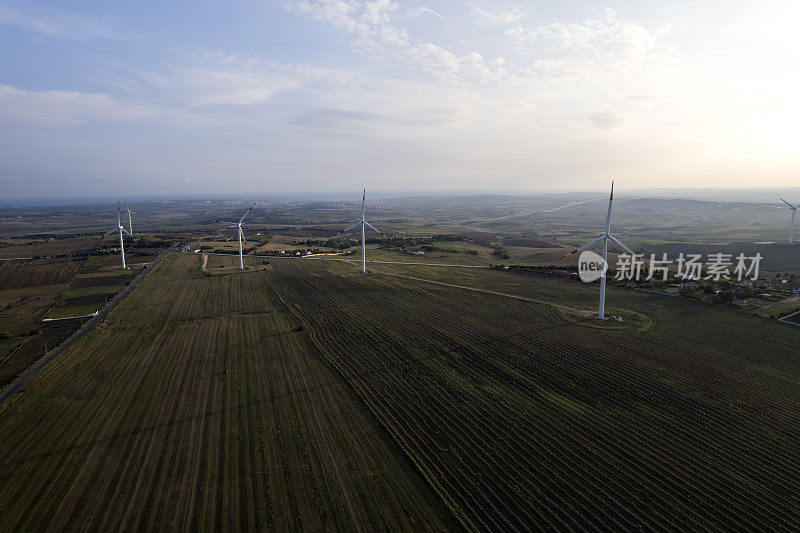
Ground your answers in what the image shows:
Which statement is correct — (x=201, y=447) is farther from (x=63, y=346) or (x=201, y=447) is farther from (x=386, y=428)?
(x=63, y=346)

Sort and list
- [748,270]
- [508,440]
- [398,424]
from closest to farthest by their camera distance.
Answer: [508,440] < [398,424] < [748,270]

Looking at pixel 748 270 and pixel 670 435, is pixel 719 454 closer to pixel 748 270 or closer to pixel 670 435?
pixel 670 435

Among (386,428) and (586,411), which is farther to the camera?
(586,411)

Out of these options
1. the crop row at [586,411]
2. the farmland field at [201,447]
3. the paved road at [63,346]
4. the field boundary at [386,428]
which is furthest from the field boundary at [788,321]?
Answer: the paved road at [63,346]

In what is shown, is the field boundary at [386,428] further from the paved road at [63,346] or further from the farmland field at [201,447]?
the paved road at [63,346]

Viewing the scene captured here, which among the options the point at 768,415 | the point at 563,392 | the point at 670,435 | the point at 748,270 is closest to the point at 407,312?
the point at 563,392

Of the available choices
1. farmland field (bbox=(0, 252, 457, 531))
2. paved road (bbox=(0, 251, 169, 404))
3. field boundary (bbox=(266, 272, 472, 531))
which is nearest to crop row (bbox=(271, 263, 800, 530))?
field boundary (bbox=(266, 272, 472, 531))

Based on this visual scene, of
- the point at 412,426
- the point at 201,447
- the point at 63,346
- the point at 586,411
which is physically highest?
the point at 63,346

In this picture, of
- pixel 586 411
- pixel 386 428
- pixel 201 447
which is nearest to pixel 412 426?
pixel 386 428
